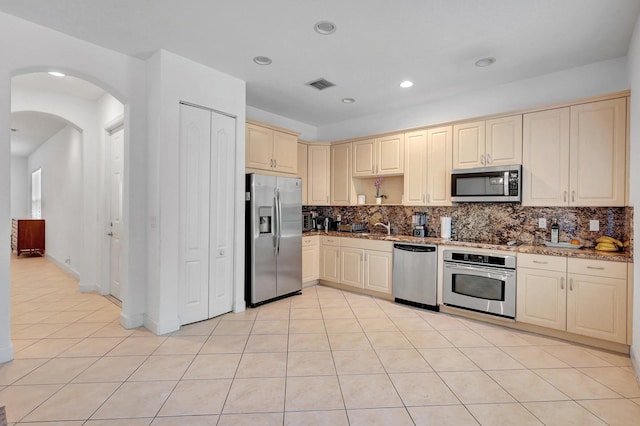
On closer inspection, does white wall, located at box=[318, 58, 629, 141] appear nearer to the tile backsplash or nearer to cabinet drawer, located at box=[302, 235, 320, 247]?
the tile backsplash

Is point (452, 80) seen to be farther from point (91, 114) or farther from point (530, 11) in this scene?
point (91, 114)

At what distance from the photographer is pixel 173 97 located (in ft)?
10.8

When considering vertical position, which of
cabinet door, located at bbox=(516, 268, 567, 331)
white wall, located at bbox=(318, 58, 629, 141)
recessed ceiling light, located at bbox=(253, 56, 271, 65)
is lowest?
cabinet door, located at bbox=(516, 268, 567, 331)

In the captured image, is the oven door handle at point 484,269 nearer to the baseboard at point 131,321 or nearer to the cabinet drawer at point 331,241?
the cabinet drawer at point 331,241

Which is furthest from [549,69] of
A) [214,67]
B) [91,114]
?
[91,114]

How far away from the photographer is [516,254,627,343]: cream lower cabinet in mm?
2867

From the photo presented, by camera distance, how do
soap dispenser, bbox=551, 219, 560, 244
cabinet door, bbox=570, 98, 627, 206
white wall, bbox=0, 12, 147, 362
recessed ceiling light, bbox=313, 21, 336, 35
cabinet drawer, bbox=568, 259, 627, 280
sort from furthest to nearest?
soap dispenser, bbox=551, 219, 560, 244 < cabinet door, bbox=570, 98, 627, 206 < cabinet drawer, bbox=568, 259, 627, 280 < recessed ceiling light, bbox=313, 21, 336, 35 < white wall, bbox=0, 12, 147, 362

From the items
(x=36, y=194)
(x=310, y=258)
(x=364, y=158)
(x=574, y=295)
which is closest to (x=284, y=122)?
(x=364, y=158)

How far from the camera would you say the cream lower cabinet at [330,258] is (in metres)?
5.05

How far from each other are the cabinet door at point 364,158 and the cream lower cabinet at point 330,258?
1188 millimetres

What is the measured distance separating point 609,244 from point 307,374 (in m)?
3.24

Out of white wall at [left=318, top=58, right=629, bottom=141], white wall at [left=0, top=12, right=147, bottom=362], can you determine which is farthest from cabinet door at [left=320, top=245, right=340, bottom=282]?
white wall at [left=0, top=12, right=147, bottom=362]

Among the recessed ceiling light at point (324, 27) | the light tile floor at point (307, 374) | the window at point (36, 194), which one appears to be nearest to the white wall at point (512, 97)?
the recessed ceiling light at point (324, 27)

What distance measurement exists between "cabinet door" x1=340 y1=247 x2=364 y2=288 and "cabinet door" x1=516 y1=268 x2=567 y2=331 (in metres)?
2.05
